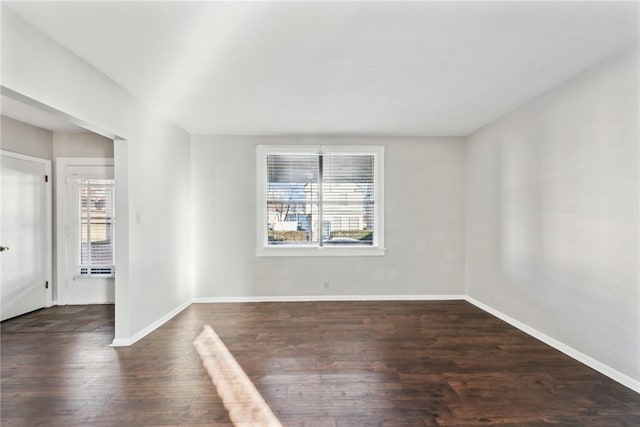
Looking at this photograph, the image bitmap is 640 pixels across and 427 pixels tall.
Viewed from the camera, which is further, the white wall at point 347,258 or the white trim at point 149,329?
the white wall at point 347,258

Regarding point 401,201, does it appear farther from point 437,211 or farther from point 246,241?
point 246,241

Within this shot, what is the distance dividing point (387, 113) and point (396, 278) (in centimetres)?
251

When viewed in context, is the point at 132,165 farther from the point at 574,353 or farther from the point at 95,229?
the point at 574,353

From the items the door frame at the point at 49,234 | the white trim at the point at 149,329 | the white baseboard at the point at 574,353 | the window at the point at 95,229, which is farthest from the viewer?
the window at the point at 95,229

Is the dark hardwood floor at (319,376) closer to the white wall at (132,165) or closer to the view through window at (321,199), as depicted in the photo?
the white wall at (132,165)

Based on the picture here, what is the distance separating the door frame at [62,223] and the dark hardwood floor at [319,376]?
25.3 inches

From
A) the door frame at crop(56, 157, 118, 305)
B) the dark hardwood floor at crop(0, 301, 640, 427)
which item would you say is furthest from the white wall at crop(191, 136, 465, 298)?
the door frame at crop(56, 157, 118, 305)

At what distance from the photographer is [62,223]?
4262 mm

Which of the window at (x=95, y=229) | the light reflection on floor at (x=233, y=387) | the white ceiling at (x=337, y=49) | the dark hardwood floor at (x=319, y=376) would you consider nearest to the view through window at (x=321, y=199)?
the white ceiling at (x=337, y=49)

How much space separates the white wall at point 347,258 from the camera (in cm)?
453

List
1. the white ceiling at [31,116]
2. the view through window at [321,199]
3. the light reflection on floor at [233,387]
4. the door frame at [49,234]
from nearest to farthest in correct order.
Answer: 1. the light reflection on floor at [233,387]
2. the white ceiling at [31,116]
3. the door frame at [49,234]
4. the view through window at [321,199]

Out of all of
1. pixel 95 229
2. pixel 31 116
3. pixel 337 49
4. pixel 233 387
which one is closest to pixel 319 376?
pixel 233 387

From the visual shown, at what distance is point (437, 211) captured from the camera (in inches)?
184

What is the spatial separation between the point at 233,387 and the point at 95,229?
3534mm
